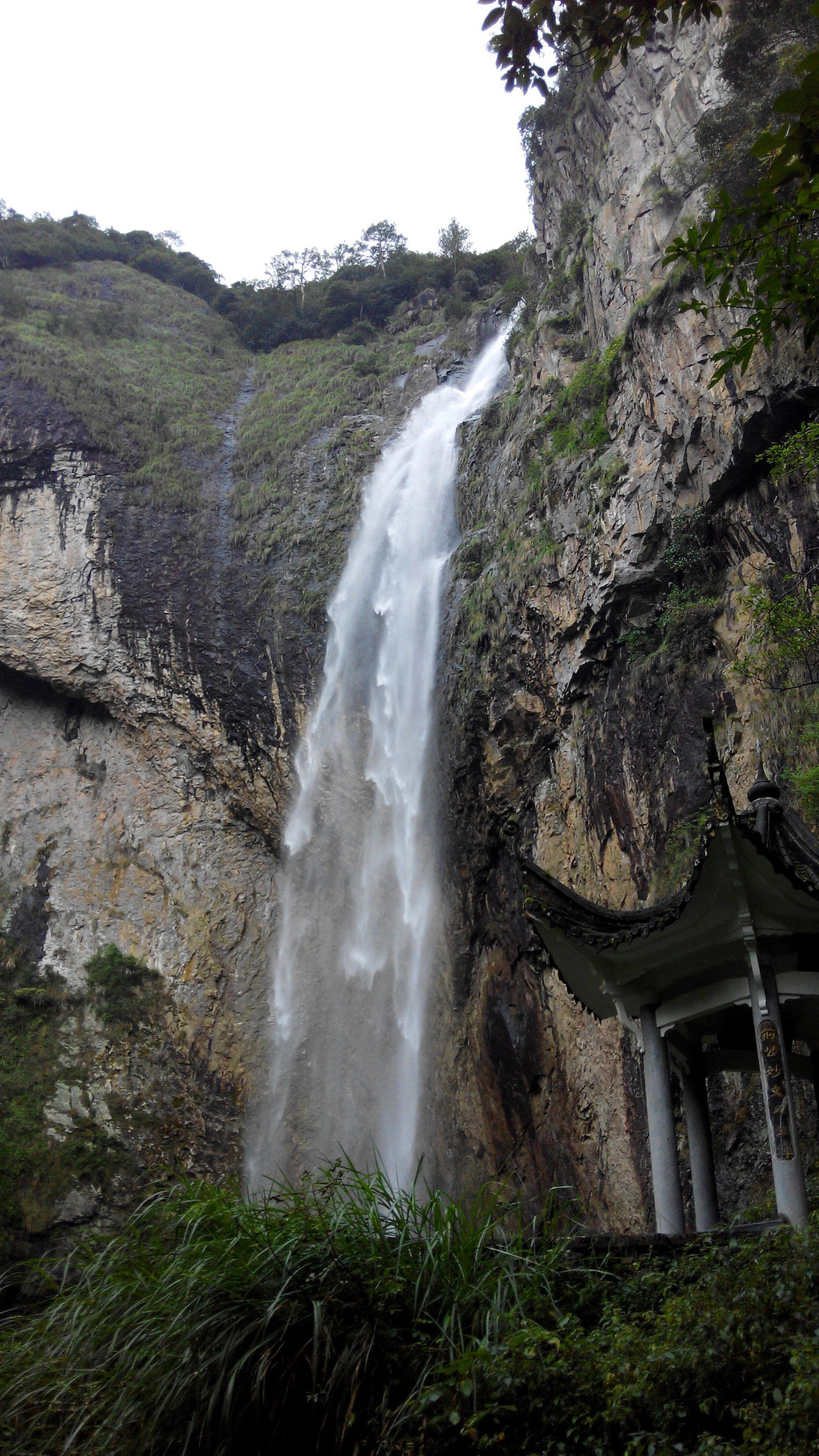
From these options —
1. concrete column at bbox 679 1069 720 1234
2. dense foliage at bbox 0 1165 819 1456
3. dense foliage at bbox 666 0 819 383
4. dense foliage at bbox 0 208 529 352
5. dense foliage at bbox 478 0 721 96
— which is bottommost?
dense foliage at bbox 0 1165 819 1456

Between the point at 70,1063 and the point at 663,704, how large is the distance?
13.8m

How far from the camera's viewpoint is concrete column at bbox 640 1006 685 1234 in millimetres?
7117

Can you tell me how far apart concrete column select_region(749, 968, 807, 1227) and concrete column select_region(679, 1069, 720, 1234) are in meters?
1.25

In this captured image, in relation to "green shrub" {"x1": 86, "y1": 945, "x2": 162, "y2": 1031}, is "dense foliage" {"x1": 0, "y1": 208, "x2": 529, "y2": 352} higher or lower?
higher

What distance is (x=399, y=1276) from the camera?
5.04 meters

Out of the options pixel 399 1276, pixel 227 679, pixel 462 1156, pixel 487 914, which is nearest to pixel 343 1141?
pixel 462 1156

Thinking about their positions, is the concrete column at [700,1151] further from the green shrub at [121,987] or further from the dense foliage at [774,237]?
the green shrub at [121,987]

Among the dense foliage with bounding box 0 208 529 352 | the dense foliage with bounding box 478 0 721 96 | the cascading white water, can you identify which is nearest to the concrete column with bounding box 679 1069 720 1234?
the dense foliage with bounding box 478 0 721 96

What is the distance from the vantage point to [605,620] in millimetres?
16797

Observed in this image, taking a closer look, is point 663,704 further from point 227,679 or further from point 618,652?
point 227,679

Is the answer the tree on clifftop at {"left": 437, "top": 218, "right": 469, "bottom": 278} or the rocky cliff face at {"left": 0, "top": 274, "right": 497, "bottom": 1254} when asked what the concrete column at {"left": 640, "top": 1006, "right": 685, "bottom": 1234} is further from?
the tree on clifftop at {"left": 437, "top": 218, "right": 469, "bottom": 278}

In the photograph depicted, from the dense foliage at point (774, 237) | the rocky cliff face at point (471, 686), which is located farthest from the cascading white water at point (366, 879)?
the dense foliage at point (774, 237)

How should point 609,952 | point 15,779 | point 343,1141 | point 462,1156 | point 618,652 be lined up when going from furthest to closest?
point 15,779 < point 343,1141 < point 462,1156 < point 618,652 < point 609,952

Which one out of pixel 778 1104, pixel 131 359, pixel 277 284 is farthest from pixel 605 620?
pixel 277 284
